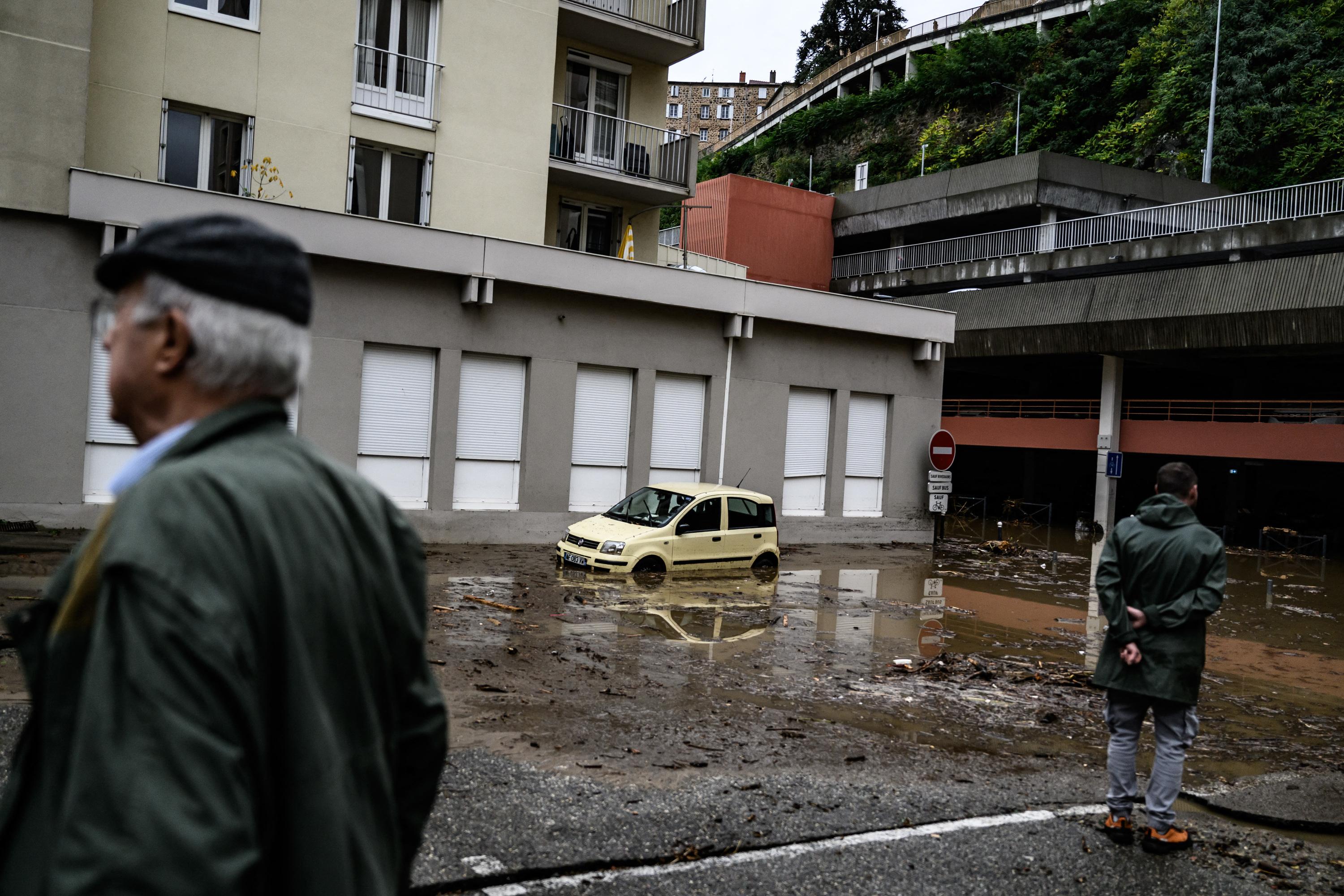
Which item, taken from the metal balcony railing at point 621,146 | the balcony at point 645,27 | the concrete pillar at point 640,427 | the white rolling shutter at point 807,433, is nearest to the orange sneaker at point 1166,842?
the concrete pillar at point 640,427

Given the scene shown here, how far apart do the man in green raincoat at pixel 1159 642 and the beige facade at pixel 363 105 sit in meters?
15.8

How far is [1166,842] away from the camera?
5.68 meters

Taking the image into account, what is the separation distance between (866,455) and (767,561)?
8.05 metres

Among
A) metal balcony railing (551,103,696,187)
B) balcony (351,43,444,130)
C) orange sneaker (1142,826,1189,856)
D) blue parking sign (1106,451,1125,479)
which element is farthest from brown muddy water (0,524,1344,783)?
blue parking sign (1106,451,1125,479)

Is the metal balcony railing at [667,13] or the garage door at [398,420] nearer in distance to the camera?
the garage door at [398,420]

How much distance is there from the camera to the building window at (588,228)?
2522 cm

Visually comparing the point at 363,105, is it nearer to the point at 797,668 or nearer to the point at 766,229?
the point at 797,668

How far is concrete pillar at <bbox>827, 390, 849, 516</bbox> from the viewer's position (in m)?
24.7

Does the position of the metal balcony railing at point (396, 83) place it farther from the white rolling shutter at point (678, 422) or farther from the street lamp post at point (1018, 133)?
the street lamp post at point (1018, 133)

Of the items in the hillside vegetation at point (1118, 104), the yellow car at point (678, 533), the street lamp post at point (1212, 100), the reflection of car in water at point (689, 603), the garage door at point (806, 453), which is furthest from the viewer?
the hillside vegetation at point (1118, 104)

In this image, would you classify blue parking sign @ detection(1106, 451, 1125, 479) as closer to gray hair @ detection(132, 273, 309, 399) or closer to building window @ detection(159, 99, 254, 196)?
building window @ detection(159, 99, 254, 196)

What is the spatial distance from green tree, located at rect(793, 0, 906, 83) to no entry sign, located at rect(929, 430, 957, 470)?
68.4 meters

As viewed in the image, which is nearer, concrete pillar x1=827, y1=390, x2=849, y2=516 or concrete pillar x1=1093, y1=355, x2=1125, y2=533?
concrete pillar x1=827, y1=390, x2=849, y2=516

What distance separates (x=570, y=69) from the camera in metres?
24.7
